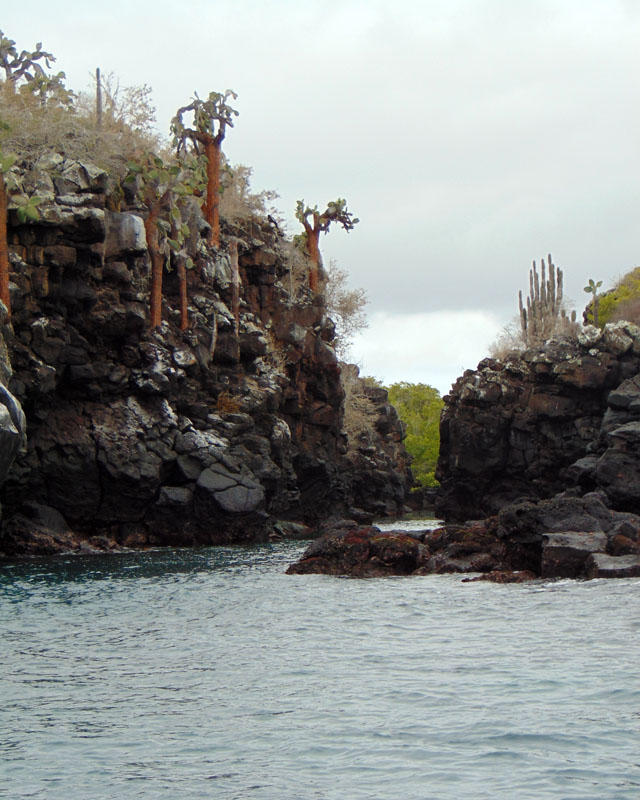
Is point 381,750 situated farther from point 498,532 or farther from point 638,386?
point 638,386

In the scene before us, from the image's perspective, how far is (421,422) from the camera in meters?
116

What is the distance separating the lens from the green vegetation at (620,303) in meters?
79.8

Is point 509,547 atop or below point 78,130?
below

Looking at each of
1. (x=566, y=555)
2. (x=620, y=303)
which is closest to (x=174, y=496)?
(x=566, y=555)

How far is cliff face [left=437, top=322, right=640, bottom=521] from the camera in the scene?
216ft

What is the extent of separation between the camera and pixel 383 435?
8619 centimetres

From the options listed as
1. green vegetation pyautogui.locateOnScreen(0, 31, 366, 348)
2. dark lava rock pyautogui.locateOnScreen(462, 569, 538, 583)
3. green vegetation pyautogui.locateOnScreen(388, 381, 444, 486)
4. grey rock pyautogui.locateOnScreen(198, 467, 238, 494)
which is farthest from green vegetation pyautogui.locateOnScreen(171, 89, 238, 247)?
green vegetation pyautogui.locateOnScreen(388, 381, 444, 486)

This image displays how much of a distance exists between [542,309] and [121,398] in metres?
43.5

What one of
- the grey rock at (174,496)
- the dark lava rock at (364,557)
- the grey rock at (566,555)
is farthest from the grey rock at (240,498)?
the grey rock at (566,555)

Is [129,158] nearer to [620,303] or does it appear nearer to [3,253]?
[3,253]

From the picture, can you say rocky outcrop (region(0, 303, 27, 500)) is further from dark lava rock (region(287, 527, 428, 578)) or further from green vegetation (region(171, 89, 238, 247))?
green vegetation (region(171, 89, 238, 247))

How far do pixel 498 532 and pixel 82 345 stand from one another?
2050 centimetres

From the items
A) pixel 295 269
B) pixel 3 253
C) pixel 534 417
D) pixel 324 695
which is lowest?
pixel 324 695

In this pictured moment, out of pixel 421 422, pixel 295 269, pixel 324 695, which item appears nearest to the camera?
pixel 324 695
